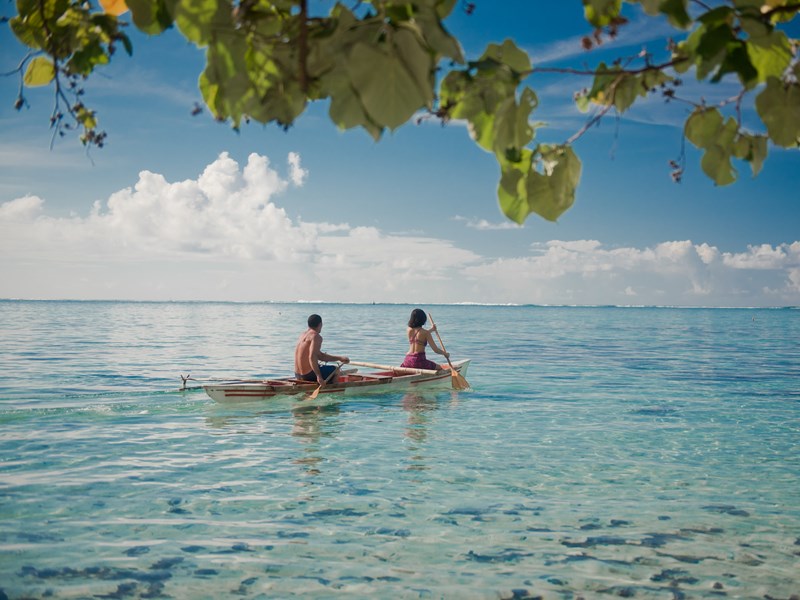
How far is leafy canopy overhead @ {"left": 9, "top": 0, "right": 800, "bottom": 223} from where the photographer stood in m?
1.69

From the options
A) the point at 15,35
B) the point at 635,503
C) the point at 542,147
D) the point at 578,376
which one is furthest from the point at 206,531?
the point at 578,376

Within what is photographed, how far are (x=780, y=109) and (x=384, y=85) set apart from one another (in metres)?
1.49

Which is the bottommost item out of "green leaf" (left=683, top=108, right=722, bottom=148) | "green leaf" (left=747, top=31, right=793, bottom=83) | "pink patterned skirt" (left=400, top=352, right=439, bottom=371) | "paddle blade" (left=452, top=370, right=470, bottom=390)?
"paddle blade" (left=452, top=370, right=470, bottom=390)

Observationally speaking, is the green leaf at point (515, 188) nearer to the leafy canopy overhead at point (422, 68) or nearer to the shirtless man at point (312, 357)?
the leafy canopy overhead at point (422, 68)

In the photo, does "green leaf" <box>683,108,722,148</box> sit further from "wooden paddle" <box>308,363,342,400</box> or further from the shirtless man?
"wooden paddle" <box>308,363,342,400</box>

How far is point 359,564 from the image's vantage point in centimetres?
716

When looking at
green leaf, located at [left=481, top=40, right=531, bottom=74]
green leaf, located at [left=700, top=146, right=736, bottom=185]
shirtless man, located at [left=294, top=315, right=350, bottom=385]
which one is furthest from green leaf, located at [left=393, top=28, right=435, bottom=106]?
shirtless man, located at [left=294, top=315, right=350, bottom=385]

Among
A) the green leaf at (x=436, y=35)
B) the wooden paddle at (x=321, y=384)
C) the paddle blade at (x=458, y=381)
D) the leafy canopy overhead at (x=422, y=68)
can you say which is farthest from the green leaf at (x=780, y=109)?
the paddle blade at (x=458, y=381)

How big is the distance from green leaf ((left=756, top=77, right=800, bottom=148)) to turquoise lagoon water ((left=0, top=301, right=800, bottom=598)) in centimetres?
555

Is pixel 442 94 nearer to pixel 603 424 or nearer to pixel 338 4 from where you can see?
pixel 338 4

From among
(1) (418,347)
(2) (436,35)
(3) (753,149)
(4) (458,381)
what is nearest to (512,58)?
(2) (436,35)

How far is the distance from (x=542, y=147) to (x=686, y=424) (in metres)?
16.7

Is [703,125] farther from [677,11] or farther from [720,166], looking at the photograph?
[677,11]

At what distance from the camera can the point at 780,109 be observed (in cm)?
219
